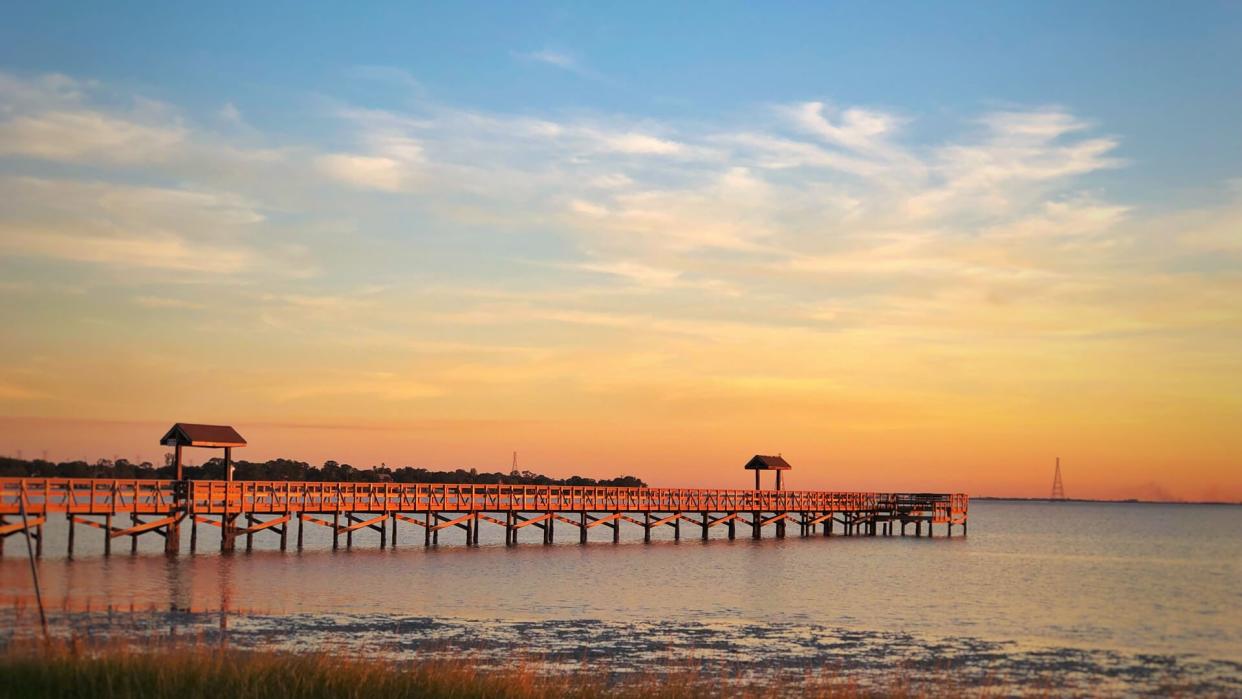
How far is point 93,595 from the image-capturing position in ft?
105

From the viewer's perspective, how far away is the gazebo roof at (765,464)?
8338 cm

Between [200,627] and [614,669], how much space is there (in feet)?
33.8

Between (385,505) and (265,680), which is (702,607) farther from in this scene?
(385,505)

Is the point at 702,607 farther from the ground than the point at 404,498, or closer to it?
closer to it

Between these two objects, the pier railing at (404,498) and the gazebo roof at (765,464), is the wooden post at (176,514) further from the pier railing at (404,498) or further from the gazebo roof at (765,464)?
the gazebo roof at (765,464)

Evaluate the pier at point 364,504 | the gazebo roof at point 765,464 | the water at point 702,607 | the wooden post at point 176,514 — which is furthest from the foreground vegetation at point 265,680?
the gazebo roof at point 765,464

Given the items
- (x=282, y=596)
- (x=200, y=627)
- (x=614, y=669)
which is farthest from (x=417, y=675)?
(x=282, y=596)

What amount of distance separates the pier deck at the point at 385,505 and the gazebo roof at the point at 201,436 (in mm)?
2406

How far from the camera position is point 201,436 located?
2063 inches

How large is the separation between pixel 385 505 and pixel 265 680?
40606 mm

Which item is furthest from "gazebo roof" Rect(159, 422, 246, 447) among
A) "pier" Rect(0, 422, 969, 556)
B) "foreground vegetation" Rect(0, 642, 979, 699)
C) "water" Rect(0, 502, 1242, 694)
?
"foreground vegetation" Rect(0, 642, 979, 699)

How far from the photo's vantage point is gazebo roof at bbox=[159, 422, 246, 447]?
51625 millimetres

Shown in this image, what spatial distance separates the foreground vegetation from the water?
4.64m

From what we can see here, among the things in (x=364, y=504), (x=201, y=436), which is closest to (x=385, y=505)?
(x=364, y=504)
